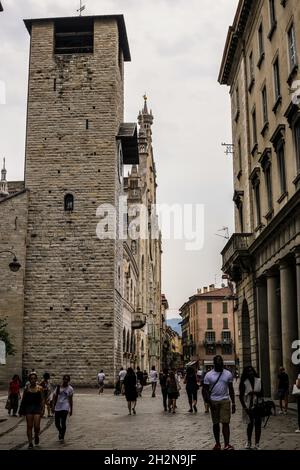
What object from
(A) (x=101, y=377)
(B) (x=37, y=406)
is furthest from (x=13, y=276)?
(B) (x=37, y=406)

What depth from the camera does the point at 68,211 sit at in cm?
3394

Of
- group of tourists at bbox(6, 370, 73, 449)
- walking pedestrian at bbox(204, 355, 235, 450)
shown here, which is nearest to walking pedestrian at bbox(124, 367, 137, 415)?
group of tourists at bbox(6, 370, 73, 449)

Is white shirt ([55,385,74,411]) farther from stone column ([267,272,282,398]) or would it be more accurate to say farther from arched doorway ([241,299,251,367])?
arched doorway ([241,299,251,367])

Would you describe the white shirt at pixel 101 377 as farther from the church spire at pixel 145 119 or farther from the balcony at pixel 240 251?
the church spire at pixel 145 119

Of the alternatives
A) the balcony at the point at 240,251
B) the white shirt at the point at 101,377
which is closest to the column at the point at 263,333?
the balcony at the point at 240,251

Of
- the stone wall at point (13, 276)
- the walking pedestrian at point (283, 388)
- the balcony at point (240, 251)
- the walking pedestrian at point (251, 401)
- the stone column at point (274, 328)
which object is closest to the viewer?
the walking pedestrian at point (251, 401)

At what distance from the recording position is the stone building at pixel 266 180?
19.9m

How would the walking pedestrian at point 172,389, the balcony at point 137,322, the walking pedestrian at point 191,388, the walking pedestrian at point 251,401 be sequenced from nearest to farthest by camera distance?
the walking pedestrian at point 251,401, the walking pedestrian at point 172,389, the walking pedestrian at point 191,388, the balcony at point 137,322

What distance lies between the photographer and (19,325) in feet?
107

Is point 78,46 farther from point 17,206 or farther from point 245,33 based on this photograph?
point 245,33

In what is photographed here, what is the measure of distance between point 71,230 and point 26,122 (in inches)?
268

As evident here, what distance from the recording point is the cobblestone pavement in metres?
11.9

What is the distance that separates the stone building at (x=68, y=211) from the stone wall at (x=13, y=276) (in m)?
0.05

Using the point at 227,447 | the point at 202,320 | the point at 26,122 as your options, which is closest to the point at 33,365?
the point at 26,122
